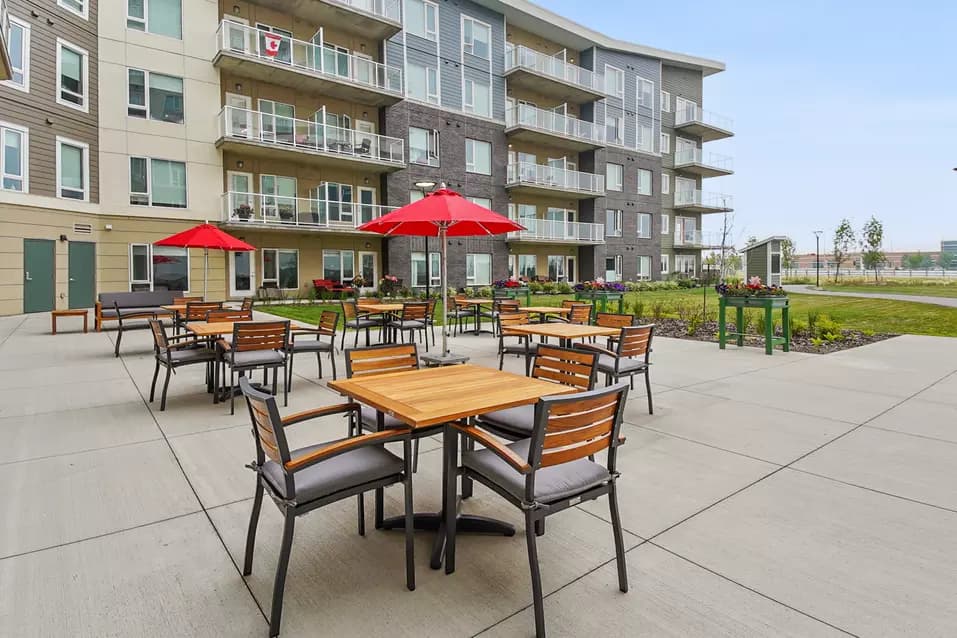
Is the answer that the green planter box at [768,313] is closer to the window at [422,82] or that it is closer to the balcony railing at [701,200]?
the window at [422,82]

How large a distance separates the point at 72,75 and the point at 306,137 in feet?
25.2

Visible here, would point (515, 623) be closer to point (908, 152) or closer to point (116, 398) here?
point (116, 398)

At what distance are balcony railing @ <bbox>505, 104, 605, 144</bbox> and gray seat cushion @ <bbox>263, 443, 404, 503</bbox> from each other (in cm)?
2707

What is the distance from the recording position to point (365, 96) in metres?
23.0

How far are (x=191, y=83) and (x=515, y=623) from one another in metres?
22.7

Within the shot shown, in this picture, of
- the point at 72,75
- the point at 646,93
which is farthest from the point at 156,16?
the point at 646,93

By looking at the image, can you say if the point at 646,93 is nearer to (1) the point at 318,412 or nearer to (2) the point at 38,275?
→ (2) the point at 38,275

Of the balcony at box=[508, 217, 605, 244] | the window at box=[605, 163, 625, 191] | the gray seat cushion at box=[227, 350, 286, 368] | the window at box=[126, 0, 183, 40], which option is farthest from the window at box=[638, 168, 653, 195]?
the gray seat cushion at box=[227, 350, 286, 368]

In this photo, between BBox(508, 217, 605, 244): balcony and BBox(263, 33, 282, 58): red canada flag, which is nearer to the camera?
BBox(263, 33, 282, 58): red canada flag

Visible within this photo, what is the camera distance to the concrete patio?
2340mm

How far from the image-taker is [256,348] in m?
6.37

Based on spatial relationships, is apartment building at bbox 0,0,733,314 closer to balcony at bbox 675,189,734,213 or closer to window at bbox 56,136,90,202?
window at bbox 56,136,90,202

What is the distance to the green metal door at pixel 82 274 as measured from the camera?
1730 cm

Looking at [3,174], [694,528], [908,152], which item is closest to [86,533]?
[694,528]
